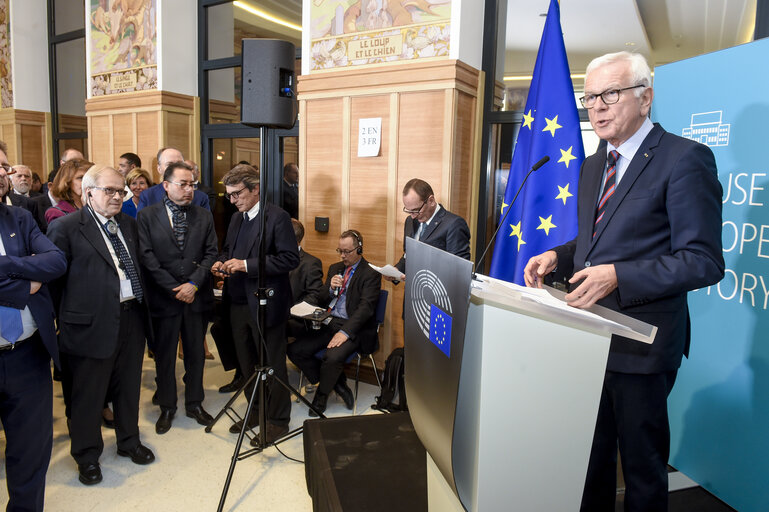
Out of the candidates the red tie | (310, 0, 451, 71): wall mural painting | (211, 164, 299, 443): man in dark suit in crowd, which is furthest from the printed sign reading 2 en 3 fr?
the red tie

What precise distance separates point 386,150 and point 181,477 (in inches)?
107

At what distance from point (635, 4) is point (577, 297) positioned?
10.7 feet

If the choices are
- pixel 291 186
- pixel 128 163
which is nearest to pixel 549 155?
pixel 291 186

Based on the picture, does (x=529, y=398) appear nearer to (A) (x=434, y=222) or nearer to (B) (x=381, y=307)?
(A) (x=434, y=222)

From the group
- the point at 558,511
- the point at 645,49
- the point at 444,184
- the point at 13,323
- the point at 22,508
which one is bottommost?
the point at 22,508

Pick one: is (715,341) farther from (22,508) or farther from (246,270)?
(22,508)

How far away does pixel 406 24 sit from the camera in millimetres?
4051

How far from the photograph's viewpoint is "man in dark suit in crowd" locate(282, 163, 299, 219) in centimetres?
534

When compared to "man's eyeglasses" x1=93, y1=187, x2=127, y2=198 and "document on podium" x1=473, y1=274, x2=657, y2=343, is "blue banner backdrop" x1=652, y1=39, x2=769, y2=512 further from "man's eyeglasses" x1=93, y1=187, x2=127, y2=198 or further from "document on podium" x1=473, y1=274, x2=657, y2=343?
"man's eyeglasses" x1=93, y1=187, x2=127, y2=198

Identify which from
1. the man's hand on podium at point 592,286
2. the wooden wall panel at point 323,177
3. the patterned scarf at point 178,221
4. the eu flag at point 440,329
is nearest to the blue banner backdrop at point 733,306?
the man's hand on podium at point 592,286

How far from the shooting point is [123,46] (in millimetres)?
6074

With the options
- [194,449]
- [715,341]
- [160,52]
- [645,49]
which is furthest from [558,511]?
[160,52]

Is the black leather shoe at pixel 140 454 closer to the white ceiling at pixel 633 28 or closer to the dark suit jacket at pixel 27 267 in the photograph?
the dark suit jacket at pixel 27 267

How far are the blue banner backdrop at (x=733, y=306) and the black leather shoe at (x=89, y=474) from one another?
9.83 ft
